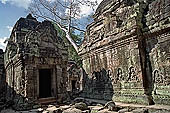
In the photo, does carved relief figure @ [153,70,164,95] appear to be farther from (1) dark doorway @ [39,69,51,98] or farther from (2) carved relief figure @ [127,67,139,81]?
(1) dark doorway @ [39,69,51,98]

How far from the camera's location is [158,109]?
14.9 ft

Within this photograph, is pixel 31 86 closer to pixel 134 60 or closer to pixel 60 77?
pixel 60 77

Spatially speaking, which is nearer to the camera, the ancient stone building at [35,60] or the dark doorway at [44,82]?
the ancient stone building at [35,60]

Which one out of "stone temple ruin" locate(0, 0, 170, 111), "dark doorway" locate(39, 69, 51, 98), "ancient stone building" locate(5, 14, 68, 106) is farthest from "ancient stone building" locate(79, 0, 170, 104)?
"dark doorway" locate(39, 69, 51, 98)

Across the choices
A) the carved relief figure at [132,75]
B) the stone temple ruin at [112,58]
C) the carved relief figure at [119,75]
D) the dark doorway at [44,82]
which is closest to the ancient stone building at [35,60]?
the stone temple ruin at [112,58]

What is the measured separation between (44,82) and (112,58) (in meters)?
4.07

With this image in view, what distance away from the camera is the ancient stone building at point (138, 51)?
211 inches

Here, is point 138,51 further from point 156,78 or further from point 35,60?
point 35,60

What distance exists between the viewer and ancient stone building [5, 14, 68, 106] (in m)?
6.57

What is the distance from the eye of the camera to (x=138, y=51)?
19.5 ft

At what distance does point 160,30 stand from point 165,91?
2.07 metres

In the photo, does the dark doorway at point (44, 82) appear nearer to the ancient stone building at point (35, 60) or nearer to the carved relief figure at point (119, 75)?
the ancient stone building at point (35, 60)

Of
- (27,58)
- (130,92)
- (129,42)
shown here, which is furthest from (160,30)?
(27,58)

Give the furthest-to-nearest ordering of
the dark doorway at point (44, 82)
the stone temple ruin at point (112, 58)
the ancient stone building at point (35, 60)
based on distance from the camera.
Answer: the dark doorway at point (44, 82), the ancient stone building at point (35, 60), the stone temple ruin at point (112, 58)
